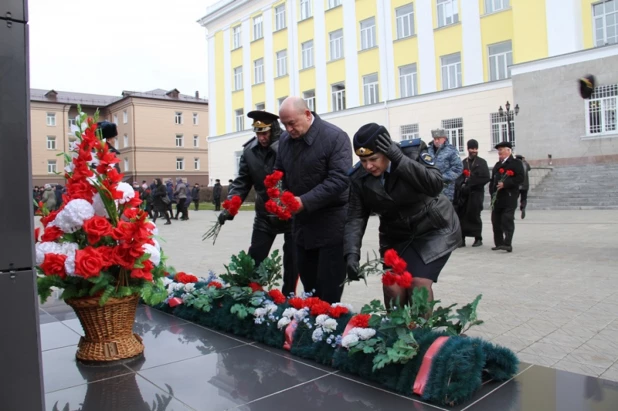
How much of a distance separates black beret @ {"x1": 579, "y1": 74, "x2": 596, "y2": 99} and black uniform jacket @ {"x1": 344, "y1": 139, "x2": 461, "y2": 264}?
→ 789 inches

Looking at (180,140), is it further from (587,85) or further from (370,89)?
(587,85)

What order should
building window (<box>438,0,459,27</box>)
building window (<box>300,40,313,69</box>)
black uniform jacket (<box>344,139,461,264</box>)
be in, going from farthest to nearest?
building window (<box>300,40,313,69</box>), building window (<box>438,0,459,27</box>), black uniform jacket (<box>344,139,461,264</box>)

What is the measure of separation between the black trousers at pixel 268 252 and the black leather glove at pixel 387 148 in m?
1.75

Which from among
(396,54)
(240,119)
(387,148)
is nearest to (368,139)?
(387,148)

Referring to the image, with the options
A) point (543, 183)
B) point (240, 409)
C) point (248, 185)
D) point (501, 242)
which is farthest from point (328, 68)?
point (240, 409)

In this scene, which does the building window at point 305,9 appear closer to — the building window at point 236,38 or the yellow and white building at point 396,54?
the yellow and white building at point 396,54

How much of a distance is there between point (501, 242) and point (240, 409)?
7.18 meters

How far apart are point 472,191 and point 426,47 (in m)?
18.2

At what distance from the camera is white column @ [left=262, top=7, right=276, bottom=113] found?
34031 millimetres

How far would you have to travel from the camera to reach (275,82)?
111 feet

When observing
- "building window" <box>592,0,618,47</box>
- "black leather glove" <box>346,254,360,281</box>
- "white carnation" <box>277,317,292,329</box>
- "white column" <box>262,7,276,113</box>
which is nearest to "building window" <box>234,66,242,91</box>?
"white column" <box>262,7,276,113</box>

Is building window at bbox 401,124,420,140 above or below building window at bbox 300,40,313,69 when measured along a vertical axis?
below

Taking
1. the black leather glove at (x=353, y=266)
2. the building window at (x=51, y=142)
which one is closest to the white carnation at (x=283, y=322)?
the black leather glove at (x=353, y=266)

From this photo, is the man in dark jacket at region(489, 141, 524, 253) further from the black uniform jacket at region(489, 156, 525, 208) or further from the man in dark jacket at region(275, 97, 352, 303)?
the man in dark jacket at region(275, 97, 352, 303)
